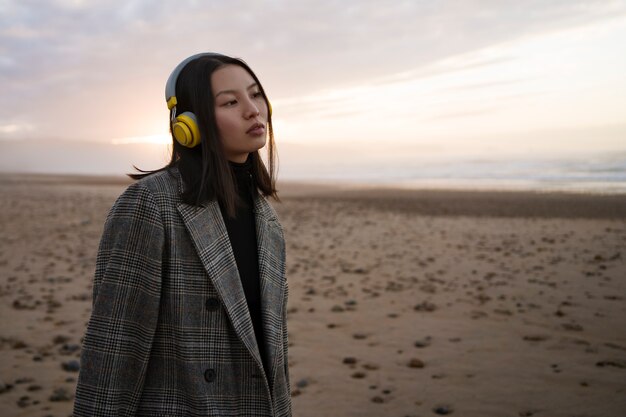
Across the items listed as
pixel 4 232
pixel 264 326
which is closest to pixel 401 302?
pixel 264 326

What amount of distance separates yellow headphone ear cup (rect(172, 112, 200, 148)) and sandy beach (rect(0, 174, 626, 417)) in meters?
3.20

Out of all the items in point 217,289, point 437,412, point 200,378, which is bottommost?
point 437,412

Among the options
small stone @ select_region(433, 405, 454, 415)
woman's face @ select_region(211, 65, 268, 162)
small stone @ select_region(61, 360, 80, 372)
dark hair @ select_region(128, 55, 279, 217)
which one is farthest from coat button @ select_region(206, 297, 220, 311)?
small stone @ select_region(61, 360, 80, 372)

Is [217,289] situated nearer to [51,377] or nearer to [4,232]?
[51,377]

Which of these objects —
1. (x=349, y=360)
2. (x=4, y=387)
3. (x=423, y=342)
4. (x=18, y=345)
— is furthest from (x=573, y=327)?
(x=18, y=345)

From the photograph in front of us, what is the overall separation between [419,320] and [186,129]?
5533mm

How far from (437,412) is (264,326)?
114 inches

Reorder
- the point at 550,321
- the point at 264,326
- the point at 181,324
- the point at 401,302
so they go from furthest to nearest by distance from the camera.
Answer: the point at 401,302 < the point at 550,321 < the point at 264,326 < the point at 181,324

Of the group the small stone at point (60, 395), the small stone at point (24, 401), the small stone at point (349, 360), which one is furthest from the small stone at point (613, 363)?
the small stone at point (24, 401)

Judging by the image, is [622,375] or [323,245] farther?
[323,245]

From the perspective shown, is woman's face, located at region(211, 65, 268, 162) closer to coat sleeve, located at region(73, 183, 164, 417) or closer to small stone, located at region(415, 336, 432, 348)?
coat sleeve, located at region(73, 183, 164, 417)

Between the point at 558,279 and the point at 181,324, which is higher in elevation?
the point at 181,324

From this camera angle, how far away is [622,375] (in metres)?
5.00

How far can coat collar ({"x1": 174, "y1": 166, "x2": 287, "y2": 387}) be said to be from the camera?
2002 millimetres
